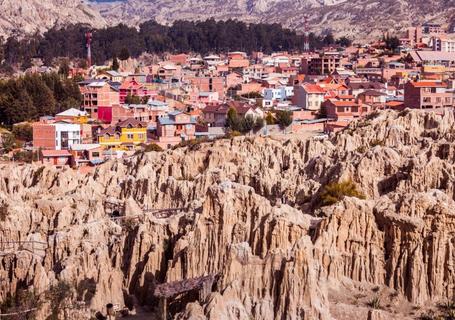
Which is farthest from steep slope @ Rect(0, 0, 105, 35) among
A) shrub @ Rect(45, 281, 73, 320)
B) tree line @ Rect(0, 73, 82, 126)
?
shrub @ Rect(45, 281, 73, 320)

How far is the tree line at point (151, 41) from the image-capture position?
398ft

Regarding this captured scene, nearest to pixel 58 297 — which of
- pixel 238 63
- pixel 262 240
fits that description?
pixel 262 240

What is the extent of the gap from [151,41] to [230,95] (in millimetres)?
39825

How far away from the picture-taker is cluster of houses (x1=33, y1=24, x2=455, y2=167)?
220 feet

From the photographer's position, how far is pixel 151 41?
439ft

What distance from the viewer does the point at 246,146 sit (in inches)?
2169

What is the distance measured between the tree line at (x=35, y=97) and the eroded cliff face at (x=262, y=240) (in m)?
27.4

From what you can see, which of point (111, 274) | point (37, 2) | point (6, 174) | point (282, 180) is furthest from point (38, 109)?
point (37, 2)

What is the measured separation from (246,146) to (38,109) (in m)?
26.3

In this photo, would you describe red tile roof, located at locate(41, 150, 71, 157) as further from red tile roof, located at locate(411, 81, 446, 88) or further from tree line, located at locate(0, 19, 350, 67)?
tree line, located at locate(0, 19, 350, 67)

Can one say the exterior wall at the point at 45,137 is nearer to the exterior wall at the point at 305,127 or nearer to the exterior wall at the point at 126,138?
the exterior wall at the point at 126,138

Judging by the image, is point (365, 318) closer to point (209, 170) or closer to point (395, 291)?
point (395, 291)

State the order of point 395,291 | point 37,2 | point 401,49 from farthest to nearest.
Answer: point 37,2 → point 401,49 → point 395,291

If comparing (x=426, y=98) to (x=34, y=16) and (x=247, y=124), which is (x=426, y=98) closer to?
(x=247, y=124)
